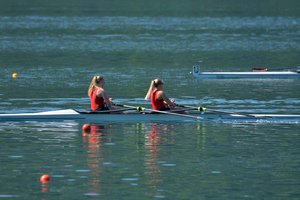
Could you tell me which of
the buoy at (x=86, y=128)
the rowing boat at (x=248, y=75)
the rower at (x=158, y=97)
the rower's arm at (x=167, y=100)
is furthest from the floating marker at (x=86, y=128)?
the rowing boat at (x=248, y=75)

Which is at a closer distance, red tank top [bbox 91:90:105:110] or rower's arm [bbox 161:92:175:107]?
rower's arm [bbox 161:92:175:107]

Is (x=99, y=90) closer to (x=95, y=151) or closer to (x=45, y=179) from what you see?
(x=95, y=151)

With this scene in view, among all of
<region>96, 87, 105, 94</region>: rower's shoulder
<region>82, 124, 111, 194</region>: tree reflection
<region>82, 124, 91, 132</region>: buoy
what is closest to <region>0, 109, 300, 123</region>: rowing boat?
<region>82, 124, 111, 194</region>: tree reflection

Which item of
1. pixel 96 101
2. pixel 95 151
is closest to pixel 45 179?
pixel 95 151

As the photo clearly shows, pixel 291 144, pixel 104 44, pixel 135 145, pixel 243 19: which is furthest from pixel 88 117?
pixel 243 19

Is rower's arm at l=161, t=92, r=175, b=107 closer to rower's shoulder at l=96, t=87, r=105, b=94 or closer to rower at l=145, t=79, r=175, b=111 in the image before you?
rower at l=145, t=79, r=175, b=111

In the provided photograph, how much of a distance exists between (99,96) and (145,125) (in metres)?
1.61

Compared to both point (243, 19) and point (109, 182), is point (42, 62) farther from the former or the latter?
point (243, 19)

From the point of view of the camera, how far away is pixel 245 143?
31422 millimetres

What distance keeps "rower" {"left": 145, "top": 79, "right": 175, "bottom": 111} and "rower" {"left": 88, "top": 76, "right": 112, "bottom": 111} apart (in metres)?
1.24

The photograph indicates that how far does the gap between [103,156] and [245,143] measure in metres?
4.35

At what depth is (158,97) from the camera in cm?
3453

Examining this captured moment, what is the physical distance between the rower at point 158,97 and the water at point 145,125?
59cm

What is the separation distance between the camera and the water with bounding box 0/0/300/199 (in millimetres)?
25797
